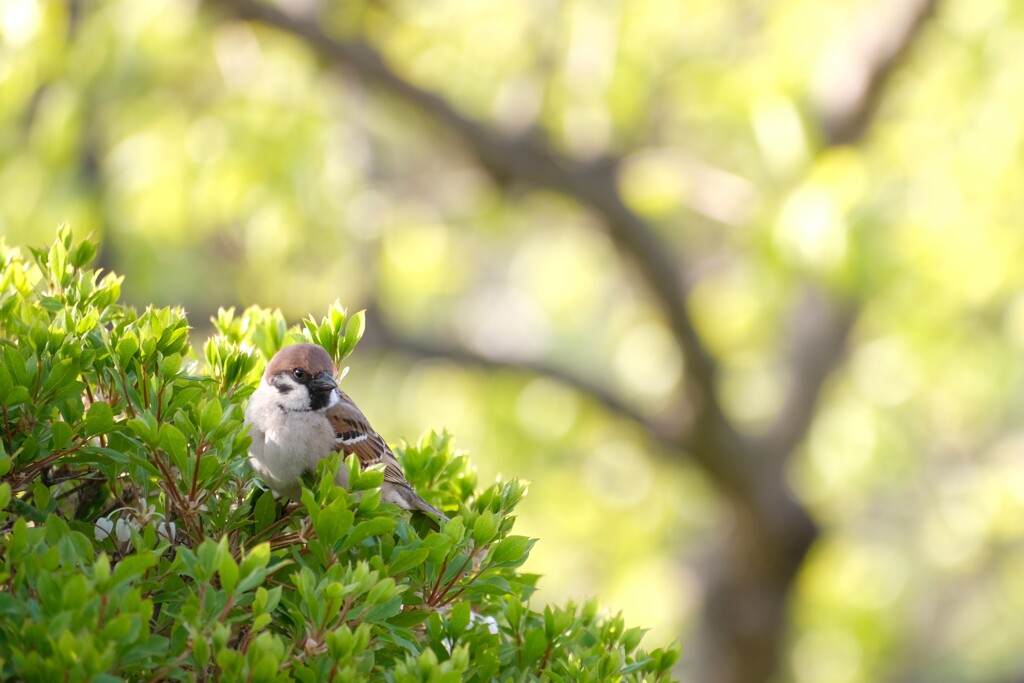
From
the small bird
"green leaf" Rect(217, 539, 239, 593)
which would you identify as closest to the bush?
"green leaf" Rect(217, 539, 239, 593)

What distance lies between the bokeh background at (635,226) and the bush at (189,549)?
14.6ft

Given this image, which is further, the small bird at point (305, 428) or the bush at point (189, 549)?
the small bird at point (305, 428)

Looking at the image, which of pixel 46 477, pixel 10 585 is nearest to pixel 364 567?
pixel 10 585

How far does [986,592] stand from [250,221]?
1159cm

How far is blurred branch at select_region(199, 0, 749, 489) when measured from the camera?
24.8ft

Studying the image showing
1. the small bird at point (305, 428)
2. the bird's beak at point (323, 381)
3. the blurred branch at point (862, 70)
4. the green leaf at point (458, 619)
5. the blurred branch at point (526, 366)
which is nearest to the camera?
the green leaf at point (458, 619)

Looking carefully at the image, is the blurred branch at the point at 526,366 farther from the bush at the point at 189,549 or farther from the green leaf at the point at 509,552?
the green leaf at the point at 509,552

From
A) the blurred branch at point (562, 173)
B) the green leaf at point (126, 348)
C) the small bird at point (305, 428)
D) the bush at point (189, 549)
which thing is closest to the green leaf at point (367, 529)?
the bush at point (189, 549)

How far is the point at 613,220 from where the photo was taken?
8.04m

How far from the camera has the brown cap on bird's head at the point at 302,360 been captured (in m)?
2.73

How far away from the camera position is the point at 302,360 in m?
2.76

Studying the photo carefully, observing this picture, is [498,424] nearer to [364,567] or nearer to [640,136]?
[640,136]

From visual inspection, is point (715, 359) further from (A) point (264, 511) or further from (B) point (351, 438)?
(A) point (264, 511)

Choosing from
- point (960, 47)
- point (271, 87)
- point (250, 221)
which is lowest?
point (250, 221)
